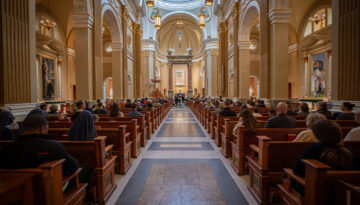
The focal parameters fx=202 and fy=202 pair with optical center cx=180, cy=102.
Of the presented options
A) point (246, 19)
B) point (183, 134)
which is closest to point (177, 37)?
point (246, 19)

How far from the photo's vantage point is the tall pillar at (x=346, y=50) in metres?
4.84

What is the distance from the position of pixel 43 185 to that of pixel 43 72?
14205 millimetres

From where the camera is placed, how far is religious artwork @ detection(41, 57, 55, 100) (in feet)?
43.5

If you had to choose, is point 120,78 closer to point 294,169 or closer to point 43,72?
point 43,72

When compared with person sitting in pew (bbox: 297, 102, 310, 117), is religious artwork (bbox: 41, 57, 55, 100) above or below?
above

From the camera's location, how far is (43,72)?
43.3 ft

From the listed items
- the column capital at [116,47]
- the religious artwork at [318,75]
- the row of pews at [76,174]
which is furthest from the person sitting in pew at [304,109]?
the column capital at [116,47]

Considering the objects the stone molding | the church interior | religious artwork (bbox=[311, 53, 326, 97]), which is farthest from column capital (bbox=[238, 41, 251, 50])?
the stone molding

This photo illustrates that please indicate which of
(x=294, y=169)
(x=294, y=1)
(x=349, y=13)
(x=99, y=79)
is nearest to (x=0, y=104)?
(x=99, y=79)

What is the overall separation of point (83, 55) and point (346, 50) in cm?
876

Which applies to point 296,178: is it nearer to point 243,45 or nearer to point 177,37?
point 243,45

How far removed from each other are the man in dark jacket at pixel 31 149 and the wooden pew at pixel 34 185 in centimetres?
12

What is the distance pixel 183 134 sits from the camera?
7.39 metres

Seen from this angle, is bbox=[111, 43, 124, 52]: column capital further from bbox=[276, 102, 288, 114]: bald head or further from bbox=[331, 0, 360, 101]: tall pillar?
bbox=[276, 102, 288, 114]: bald head
